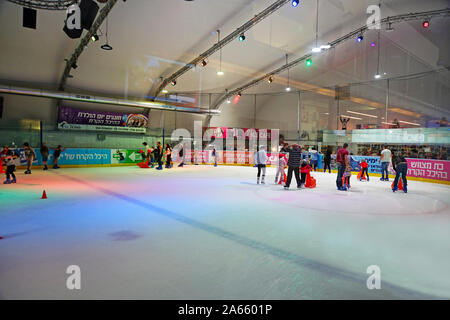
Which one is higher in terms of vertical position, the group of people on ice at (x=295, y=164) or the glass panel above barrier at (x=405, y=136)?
the glass panel above barrier at (x=405, y=136)

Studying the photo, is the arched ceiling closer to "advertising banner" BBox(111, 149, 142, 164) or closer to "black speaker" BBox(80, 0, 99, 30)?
"black speaker" BBox(80, 0, 99, 30)

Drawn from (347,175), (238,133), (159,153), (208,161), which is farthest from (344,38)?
(159,153)

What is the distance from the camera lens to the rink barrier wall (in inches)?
408

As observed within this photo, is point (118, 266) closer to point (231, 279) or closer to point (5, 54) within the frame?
point (231, 279)

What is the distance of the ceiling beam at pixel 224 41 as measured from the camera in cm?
1159

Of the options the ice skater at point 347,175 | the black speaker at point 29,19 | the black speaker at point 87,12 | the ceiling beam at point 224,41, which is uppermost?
the ceiling beam at point 224,41

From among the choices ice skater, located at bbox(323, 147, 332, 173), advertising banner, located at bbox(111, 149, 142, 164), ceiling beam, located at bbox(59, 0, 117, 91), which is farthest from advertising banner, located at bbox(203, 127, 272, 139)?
ceiling beam, located at bbox(59, 0, 117, 91)

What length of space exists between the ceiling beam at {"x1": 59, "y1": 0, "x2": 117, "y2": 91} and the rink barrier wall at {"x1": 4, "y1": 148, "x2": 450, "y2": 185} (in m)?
4.47

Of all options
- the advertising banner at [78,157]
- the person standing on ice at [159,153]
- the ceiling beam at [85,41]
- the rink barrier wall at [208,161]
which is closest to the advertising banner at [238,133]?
the rink barrier wall at [208,161]

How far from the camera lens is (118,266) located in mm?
2611

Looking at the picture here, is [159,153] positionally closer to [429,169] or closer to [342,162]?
[342,162]

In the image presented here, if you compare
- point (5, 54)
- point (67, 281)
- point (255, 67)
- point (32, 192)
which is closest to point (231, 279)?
point (67, 281)

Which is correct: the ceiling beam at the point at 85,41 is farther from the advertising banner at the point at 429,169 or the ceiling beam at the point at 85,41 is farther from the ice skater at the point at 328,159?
the advertising banner at the point at 429,169

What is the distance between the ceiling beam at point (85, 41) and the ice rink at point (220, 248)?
26.6 ft
